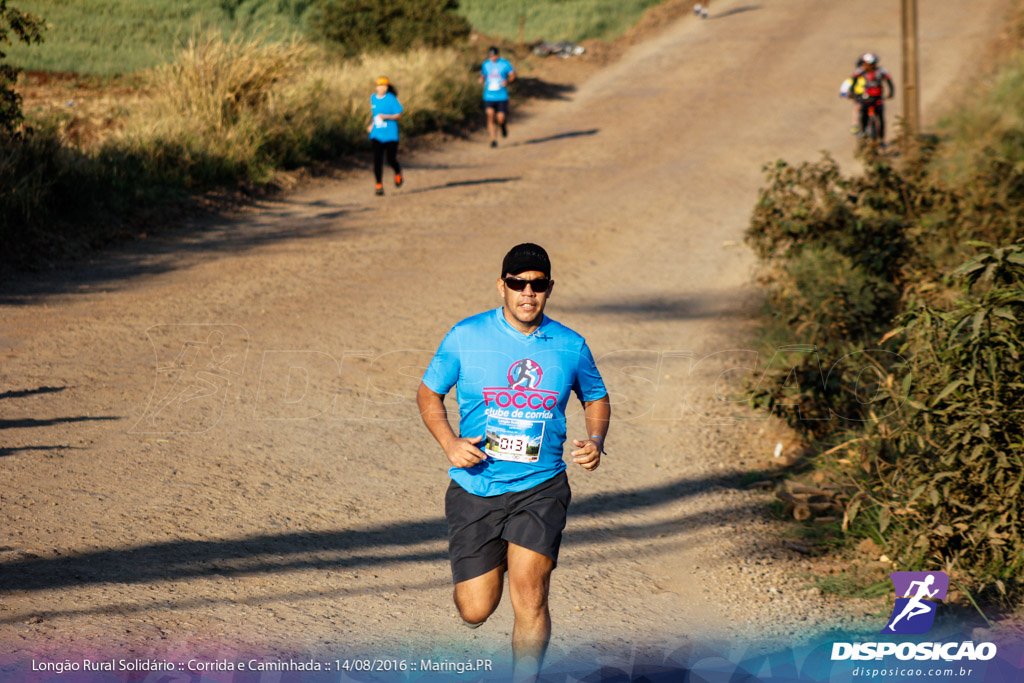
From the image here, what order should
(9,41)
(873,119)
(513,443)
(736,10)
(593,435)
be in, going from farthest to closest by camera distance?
(736,10)
(873,119)
(9,41)
(593,435)
(513,443)

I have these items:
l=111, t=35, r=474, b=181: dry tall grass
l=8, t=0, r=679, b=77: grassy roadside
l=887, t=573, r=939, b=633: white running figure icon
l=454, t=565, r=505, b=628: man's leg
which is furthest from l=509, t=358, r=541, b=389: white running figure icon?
l=8, t=0, r=679, b=77: grassy roadside

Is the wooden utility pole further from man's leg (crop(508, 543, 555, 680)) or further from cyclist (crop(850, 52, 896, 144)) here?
man's leg (crop(508, 543, 555, 680))

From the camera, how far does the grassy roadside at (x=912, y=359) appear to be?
5.33m

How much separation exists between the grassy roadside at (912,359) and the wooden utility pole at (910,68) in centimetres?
94

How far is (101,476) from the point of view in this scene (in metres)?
6.03

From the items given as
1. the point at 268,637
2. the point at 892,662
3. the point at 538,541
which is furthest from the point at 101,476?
the point at 892,662

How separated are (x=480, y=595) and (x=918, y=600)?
9.09 ft

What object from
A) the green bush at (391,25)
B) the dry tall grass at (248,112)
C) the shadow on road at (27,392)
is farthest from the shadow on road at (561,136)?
the shadow on road at (27,392)

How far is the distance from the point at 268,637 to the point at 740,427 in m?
5.14

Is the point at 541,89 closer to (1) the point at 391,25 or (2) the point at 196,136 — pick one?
(1) the point at 391,25

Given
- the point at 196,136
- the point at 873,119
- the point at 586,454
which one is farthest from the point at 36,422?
the point at 873,119

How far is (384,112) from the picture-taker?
14820mm

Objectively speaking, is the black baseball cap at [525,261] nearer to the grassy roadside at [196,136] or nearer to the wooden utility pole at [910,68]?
the grassy roadside at [196,136]

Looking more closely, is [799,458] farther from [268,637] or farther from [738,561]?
[268,637]
